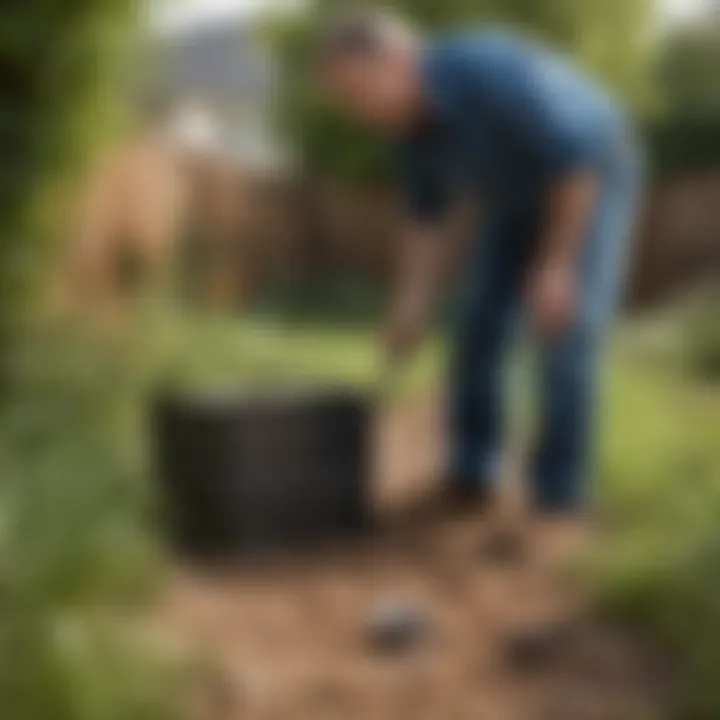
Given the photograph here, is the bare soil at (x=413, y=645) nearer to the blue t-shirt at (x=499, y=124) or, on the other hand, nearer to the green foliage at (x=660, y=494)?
the green foliage at (x=660, y=494)

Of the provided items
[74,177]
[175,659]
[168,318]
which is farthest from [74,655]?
[74,177]

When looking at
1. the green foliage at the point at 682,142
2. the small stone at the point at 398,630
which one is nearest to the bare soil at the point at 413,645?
the small stone at the point at 398,630

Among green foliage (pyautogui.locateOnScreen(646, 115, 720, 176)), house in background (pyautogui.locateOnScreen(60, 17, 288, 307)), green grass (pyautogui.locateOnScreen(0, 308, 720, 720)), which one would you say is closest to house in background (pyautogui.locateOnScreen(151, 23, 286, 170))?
house in background (pyautogui.locateOnScreen(60, 17, 288, 307))

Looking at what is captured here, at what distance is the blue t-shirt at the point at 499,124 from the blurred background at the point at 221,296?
21mm

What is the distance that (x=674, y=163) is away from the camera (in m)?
1.14

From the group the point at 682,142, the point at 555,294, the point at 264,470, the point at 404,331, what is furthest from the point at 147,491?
the point at 682,142

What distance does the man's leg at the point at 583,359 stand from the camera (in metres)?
1.14

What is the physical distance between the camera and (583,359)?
1.15 meters

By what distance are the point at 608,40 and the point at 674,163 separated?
0.11 metres

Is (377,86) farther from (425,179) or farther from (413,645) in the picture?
(413,645)

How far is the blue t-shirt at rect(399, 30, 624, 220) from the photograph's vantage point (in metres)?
1.10

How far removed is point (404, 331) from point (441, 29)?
21 centimetres

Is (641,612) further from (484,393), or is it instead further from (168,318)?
(168,318)

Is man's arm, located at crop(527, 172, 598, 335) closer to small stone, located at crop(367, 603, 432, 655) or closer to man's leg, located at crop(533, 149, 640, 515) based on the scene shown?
man's leg, located at crop(533, 149, 640, 515)
